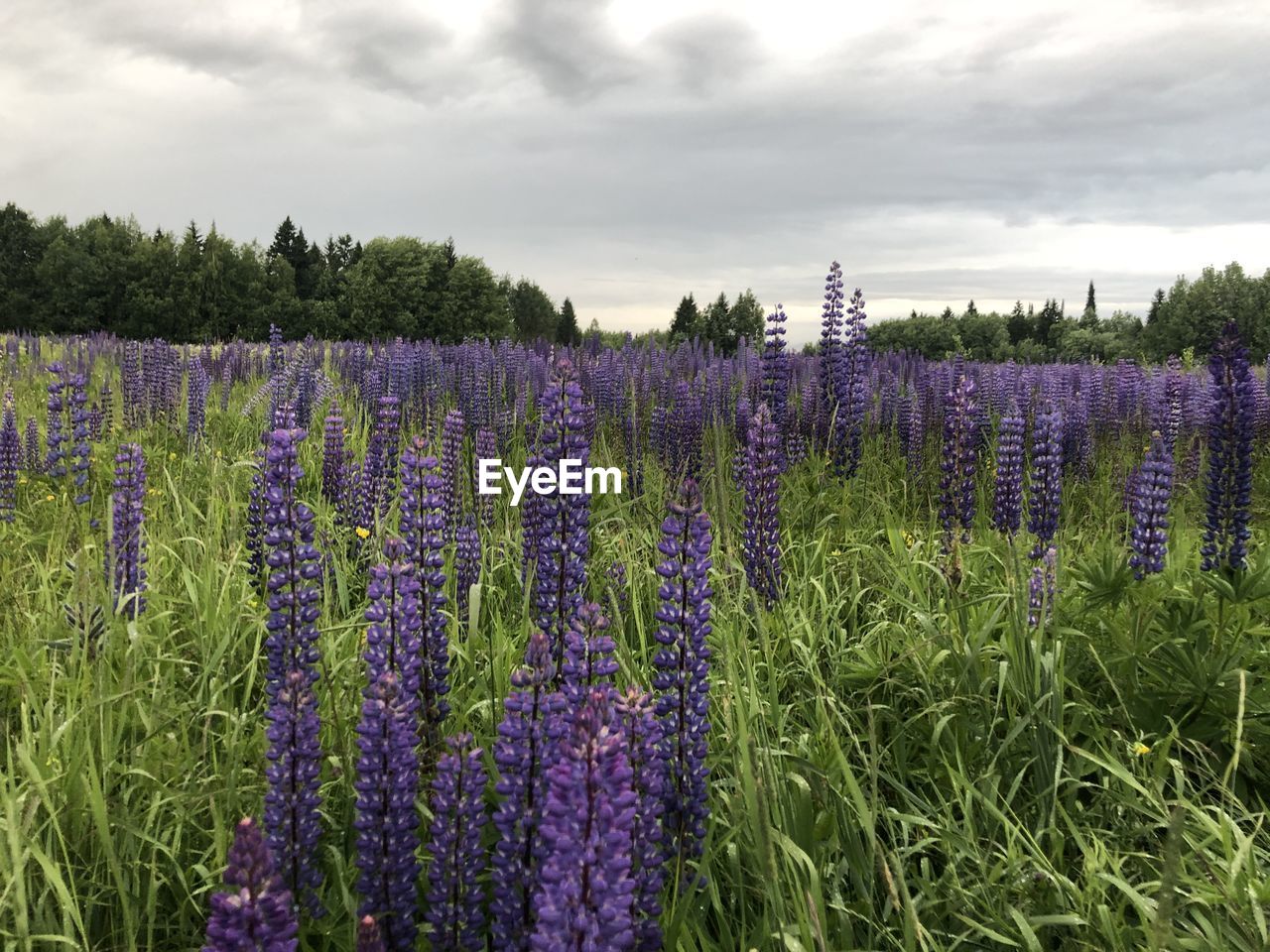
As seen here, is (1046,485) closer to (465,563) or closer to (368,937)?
(465,563)

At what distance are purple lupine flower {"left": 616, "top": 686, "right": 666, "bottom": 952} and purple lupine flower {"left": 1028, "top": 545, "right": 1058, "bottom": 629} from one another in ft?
5.87

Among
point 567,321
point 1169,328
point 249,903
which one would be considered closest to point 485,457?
point 249,903

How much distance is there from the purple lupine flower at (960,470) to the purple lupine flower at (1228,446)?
3.26 feet

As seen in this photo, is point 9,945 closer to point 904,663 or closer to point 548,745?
point 548,745

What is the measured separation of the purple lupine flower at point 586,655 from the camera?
Answer: 199 centimetres

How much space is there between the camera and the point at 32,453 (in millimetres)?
6242

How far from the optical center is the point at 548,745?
1.80 m

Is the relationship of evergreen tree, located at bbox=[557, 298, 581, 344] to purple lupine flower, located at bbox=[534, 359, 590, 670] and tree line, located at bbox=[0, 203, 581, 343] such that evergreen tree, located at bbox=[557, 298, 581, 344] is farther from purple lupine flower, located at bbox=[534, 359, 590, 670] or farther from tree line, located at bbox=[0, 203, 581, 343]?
purple lupine flower, located at bbox=[534, 359, 590, 670]

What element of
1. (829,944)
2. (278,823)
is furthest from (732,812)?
(278,823)

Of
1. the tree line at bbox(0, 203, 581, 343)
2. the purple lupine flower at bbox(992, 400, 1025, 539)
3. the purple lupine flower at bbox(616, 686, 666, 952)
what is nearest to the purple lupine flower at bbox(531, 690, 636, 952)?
the purple lupine flower at bbox(616, 686, 666, 952)

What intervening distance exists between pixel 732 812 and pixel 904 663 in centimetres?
141

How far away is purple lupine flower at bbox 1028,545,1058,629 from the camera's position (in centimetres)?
316

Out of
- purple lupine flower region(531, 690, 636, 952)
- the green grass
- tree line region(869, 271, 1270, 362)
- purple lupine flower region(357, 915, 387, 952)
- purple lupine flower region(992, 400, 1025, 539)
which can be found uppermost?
tree line region(869, 271, 1270, 362)

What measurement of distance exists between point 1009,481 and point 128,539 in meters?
3.84
